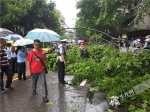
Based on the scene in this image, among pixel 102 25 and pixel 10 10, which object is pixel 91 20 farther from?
pixel 10 10

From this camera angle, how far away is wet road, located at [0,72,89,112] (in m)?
4.74

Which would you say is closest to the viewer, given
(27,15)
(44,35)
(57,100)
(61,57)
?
(57,100)

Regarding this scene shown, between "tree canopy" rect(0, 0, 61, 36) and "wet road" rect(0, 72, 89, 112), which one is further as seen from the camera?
"tree canopy" rect(0, 0, 61, 36)

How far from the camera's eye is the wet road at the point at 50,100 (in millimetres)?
4742

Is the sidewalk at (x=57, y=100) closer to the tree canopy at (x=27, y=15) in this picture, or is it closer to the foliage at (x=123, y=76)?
the foliage at (x=123, y=76)

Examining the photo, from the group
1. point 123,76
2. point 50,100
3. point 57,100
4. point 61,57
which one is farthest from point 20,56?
point 123,76

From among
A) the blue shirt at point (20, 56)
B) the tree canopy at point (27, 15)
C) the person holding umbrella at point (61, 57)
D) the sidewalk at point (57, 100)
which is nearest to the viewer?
the sidewalk at point (57, 100)

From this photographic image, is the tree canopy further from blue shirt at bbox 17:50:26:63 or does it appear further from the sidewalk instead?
the sidewalk

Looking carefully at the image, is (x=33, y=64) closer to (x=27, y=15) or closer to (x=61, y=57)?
(x=61, y=57)

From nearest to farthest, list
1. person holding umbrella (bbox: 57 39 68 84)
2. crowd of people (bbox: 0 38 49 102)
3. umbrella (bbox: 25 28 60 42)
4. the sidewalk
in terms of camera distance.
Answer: the sidewalk, crowd of people (bbox: 0 38 49 102), person holding umbrella (bbox: 57 39 68 84), umbrella (bbox: 25 28 60 42)

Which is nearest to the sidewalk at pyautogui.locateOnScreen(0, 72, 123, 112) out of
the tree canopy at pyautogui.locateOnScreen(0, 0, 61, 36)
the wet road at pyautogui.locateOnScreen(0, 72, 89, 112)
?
the wet road at pyautogui.locateOnScreen(0, 72, 89, 112)

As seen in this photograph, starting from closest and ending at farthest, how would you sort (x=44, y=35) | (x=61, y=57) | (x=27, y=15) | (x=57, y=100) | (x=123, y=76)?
(x=57, y=100)
(x=123, y=76)
(x=61, y=57)
(x=44, y=35)
(x=27, y=15)

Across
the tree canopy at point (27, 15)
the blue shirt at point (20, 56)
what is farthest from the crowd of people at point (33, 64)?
the tree canopy at point (27, 15)

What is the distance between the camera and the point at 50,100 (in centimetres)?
536
